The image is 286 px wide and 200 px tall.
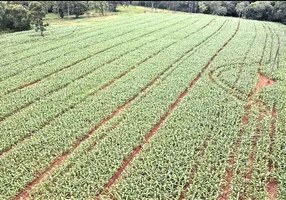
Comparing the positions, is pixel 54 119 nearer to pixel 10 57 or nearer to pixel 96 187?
pixel 96 187

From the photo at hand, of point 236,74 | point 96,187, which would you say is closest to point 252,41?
point 236,74

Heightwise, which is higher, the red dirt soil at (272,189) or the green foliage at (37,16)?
the green foliage at (37,16)

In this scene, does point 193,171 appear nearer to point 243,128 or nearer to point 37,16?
point 243,128

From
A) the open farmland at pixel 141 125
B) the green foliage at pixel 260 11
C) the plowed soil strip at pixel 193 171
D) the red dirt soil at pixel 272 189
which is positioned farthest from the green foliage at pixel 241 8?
the red dirt soil at pixel 272 189

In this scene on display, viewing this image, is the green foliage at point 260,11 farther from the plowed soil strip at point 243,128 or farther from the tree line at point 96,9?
the plowed soil strip at point 243,128

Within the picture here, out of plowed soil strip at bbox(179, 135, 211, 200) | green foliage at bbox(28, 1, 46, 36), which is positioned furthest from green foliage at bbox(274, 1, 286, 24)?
plowed soil strip at bbox(179, 135, 211, 200)
